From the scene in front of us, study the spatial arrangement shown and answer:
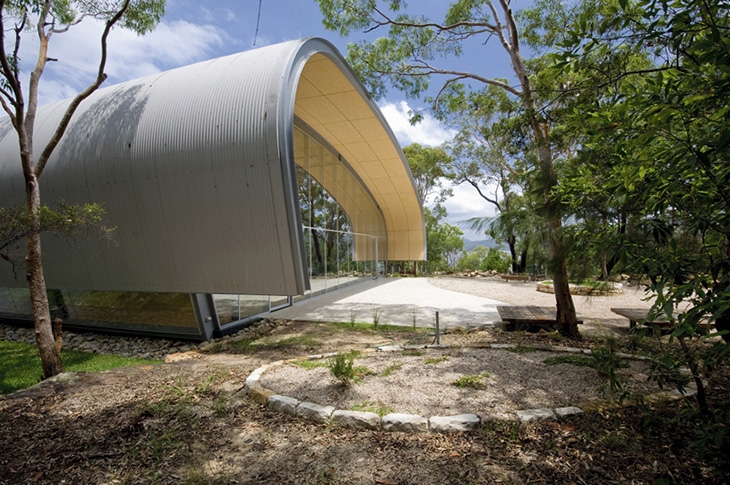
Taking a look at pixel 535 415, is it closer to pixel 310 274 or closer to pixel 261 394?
pixel 261 394

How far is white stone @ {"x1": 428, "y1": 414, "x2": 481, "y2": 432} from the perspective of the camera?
2797 mm

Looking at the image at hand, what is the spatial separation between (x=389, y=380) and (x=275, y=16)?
4.51 meters

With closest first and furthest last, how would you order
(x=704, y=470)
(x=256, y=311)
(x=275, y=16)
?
(x=704, y=470) → (x=275, y=16) → (x=256, y=311)

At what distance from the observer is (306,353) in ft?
18.2

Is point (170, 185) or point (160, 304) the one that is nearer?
point (170, 185)

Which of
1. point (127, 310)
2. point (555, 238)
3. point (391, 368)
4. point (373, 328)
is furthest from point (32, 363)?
point (555, 238)

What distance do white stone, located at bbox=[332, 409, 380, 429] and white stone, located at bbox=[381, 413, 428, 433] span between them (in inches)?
2.9

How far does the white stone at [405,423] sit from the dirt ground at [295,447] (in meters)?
0.06

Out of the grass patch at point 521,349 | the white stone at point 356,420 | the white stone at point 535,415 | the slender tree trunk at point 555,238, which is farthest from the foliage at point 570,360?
the white stone at point 356,420

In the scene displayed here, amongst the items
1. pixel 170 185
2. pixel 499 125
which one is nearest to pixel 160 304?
pixel 170 185

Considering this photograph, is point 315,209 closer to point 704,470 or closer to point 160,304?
point 160,304

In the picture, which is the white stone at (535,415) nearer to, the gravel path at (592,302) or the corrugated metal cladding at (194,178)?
the gravel path at (592,302)

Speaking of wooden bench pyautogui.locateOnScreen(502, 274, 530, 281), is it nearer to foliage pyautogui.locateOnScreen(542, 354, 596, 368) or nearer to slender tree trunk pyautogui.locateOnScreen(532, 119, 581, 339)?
slender tree trunk pyautogui.locateOnScreen(532, 119, 581, 339)

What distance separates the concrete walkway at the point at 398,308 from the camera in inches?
319
